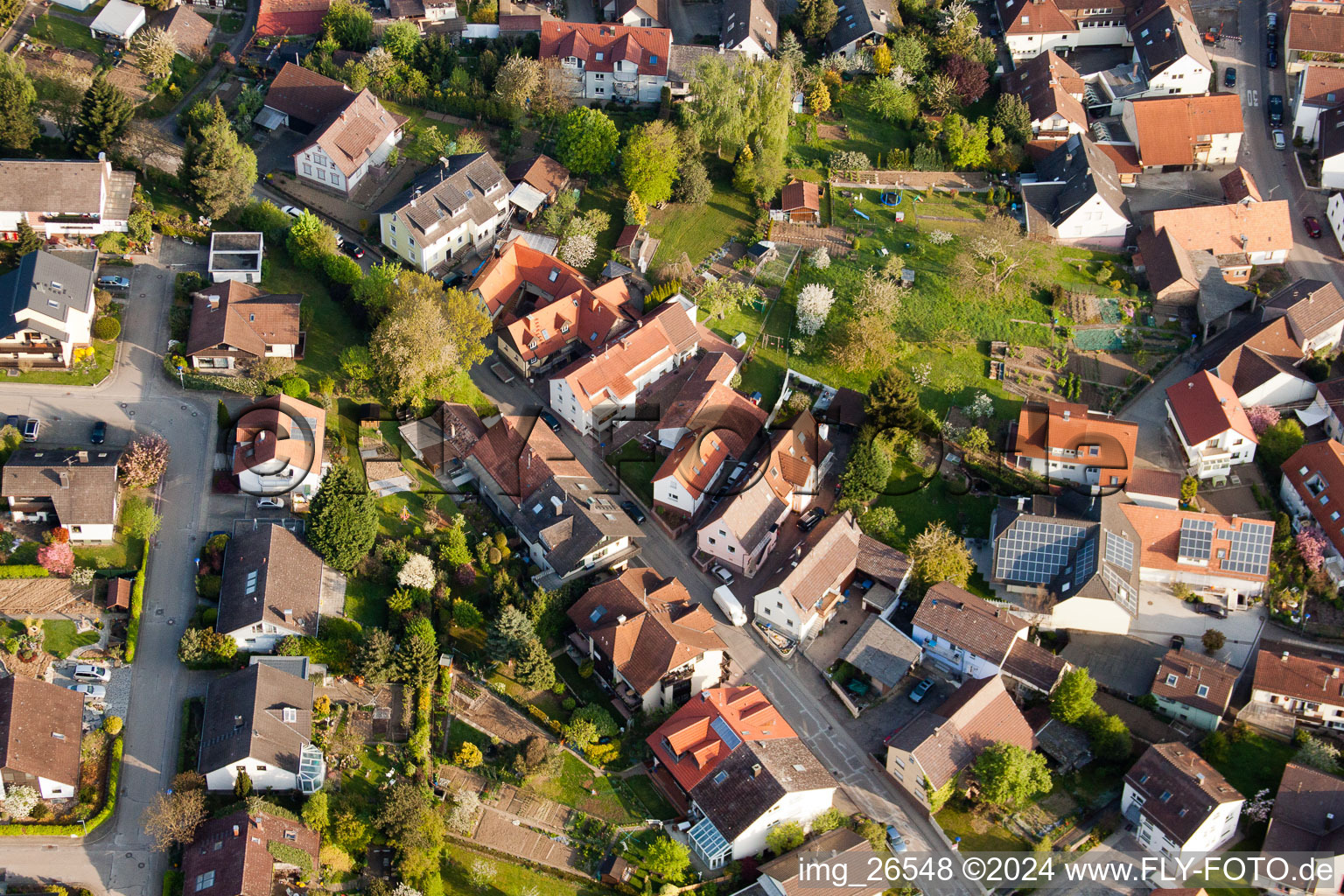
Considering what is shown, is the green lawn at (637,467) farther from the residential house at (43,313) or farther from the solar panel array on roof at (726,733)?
the residential house at (43,313)

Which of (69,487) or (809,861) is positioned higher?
(69,487)

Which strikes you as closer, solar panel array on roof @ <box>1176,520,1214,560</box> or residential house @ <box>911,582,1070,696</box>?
residential house @ <box>911,582,1070,696</box>

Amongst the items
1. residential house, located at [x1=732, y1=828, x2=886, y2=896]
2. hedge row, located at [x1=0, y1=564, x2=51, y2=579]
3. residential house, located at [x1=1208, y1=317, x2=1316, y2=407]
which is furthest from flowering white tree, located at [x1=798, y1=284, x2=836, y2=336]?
hedge row, located at [x1=0, y1=564, x2=51, y2=579]

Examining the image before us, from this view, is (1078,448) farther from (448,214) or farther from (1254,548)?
(448,214)

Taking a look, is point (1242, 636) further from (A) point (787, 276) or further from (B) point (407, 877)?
(B) point (407, 877)

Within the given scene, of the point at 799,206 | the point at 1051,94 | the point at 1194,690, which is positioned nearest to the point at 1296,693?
the point at 1194,690

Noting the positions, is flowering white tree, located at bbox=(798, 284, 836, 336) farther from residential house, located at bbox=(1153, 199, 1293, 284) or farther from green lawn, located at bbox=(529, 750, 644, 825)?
green lawn, located at bbox=(529, 750, 644, 825)
